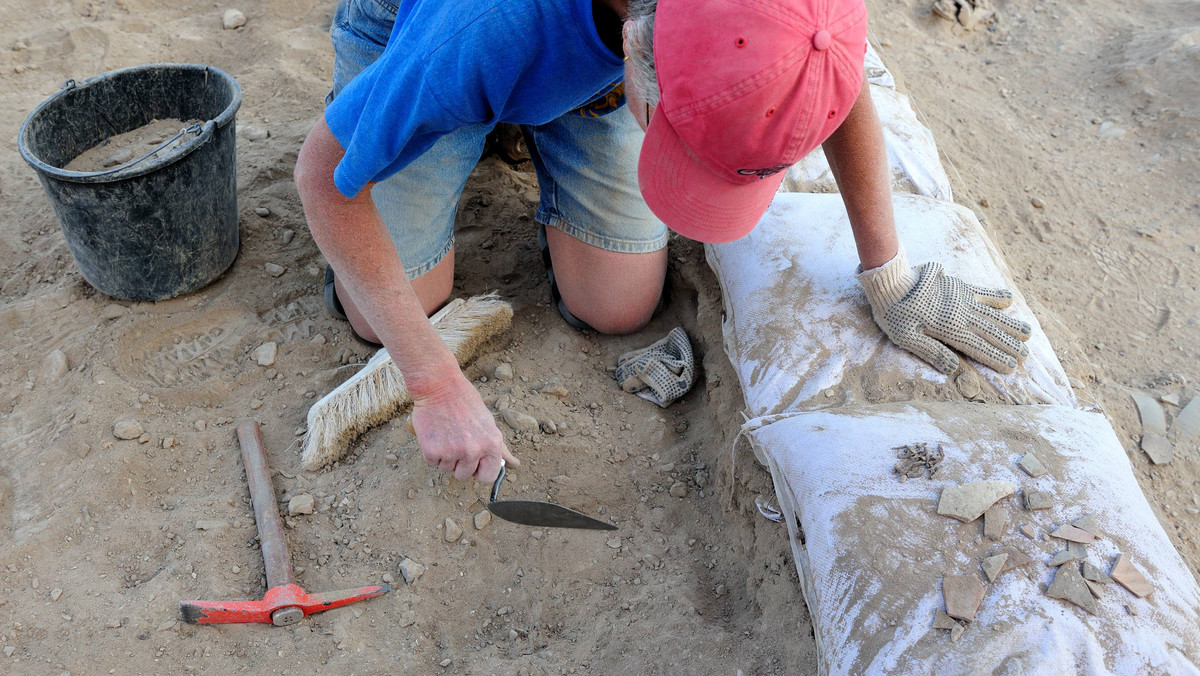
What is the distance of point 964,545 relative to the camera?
1354 millimetres

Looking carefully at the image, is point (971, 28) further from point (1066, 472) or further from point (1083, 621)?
point (1083, 621)

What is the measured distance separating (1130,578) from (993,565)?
22cm

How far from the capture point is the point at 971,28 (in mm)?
3543

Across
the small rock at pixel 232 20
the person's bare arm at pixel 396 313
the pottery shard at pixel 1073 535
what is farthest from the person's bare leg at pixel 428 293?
the small rock at pixel 232 20

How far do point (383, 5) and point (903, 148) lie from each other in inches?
58.2

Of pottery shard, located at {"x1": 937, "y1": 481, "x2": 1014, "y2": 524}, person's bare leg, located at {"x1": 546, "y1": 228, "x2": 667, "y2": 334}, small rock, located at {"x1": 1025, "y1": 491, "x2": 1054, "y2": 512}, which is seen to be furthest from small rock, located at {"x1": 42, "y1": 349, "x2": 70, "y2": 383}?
small rock, located at {"x1": 1025, "y1": 491, "x2": 1054, "y2": 512}

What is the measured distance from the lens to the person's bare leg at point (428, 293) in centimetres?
218

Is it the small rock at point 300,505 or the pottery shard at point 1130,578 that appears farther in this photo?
the small rock at point 300,505

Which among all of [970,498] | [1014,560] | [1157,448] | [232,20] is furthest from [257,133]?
[1157,448]

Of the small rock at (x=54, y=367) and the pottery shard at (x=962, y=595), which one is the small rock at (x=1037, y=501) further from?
the small rock at (x=54, y=367)

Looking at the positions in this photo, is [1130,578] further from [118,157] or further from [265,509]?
[118,157]

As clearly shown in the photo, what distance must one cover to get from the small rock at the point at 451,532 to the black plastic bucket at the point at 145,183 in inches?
44.1

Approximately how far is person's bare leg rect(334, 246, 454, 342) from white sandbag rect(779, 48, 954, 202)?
98cm

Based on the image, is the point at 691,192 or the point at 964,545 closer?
the point at 691,192
